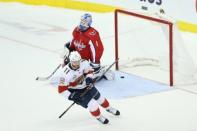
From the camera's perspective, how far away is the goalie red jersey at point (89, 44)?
21.8 ft

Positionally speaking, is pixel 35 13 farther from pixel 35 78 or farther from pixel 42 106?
pixel 42 106

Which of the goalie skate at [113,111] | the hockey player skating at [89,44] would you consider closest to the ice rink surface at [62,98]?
the goalie skate at [113,111]

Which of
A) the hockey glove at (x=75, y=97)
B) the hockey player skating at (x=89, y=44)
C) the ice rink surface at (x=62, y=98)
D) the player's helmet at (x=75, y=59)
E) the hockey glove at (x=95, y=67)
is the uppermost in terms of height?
the player's helmet at (x=75, y=59)

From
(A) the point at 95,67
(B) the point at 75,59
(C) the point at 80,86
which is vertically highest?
(B) the point at 75,59

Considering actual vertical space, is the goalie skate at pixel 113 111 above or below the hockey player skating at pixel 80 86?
below

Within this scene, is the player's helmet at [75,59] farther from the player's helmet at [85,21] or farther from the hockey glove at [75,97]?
the player's helmet at [85,21]

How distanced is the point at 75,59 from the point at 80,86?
10.8 inches

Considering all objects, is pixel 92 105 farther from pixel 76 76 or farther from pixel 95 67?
pixel 95 67

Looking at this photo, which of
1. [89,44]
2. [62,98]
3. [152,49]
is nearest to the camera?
[62,98]

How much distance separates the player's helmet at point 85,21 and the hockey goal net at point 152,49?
29.1 inches

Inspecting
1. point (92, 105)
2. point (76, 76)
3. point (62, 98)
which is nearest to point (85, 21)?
point (62, 98)

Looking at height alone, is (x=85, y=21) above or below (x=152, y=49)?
above

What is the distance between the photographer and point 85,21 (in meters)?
6.47

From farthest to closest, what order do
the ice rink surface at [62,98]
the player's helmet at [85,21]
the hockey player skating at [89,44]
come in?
the hockey player skating at [89,44] → the player's helmet at [85,21] → the ice rink surface at [62,98]
